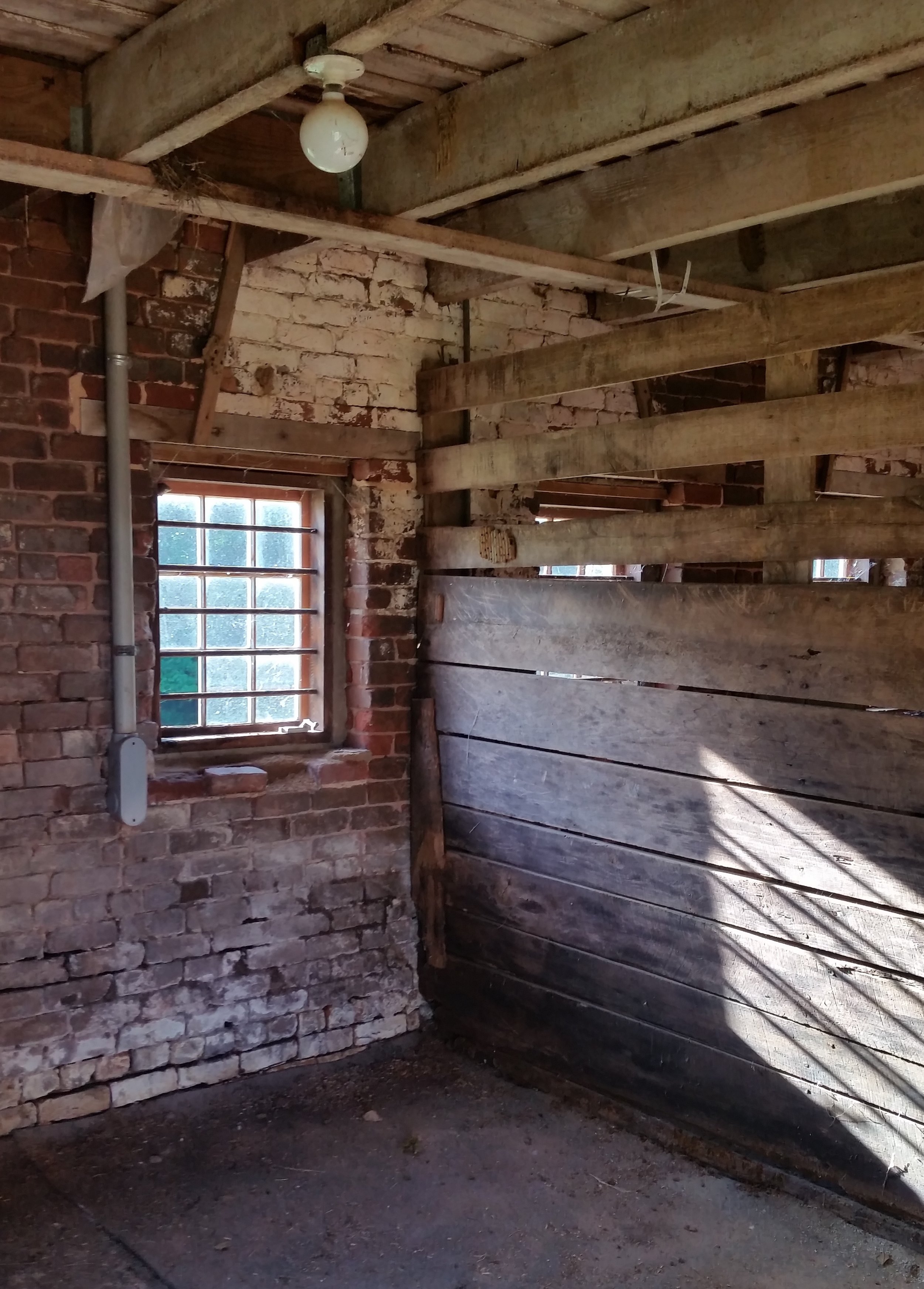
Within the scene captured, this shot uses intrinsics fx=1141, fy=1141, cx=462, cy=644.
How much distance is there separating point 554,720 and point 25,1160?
1.83 metres

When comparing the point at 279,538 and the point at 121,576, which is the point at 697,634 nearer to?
the point at 279,538

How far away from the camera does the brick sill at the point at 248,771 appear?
10.9 ft

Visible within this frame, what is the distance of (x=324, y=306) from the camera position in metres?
3.57

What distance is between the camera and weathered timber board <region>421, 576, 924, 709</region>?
8.34 feet

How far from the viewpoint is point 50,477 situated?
3059 millimetres

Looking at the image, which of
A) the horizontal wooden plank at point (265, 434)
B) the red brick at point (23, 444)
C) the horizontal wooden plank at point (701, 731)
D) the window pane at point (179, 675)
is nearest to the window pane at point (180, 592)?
the window pane at point (179, 675)

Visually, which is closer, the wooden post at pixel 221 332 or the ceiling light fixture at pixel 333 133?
the ceiling light fixture at pixel 333 133

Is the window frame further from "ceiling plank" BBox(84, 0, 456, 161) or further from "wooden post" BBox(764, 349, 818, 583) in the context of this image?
"wooden post" BBox(764, 349, 818, 583)

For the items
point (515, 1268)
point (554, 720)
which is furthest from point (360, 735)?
point (515, 1268)

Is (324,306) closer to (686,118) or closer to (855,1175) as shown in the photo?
(686,118)

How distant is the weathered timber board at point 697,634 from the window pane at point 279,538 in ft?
1.47

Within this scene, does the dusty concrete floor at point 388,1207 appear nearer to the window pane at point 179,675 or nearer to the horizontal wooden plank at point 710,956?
the horizontal wooden plank at point 710,956

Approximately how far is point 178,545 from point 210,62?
5.58 ft

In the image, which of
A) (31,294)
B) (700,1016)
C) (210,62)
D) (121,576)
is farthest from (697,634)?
(31,294)
